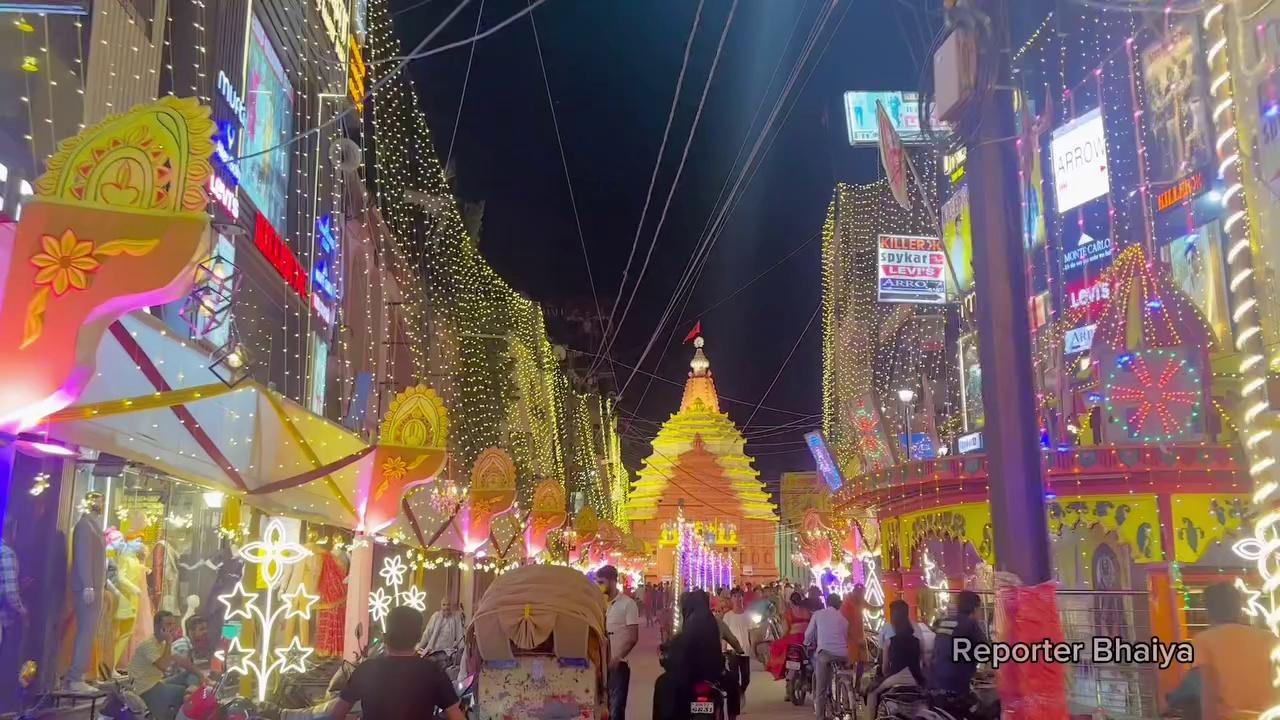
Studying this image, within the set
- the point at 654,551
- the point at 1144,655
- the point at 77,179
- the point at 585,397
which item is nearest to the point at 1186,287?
the point at 1144,655

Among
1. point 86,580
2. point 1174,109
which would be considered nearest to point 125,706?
point 86,580

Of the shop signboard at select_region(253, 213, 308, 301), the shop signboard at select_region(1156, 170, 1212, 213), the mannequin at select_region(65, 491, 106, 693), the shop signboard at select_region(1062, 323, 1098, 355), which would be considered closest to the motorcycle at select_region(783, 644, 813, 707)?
the shop signboard at select_region(253, 213, 308, 301)

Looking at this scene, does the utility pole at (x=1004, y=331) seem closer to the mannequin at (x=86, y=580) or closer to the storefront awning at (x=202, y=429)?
the storefront awning at (x=202, y=429)

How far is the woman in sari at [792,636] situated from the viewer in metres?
16.5

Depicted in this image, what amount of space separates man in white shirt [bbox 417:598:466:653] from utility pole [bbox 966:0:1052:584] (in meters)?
9.27

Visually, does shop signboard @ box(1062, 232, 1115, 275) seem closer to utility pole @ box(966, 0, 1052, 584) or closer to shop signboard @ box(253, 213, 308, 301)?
shop signboard @ box(253, 213, 308, 301)

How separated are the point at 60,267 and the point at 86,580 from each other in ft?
16.6

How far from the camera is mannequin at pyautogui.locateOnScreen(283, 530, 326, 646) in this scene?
15.8 m

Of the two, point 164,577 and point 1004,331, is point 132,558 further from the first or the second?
point 1004,331

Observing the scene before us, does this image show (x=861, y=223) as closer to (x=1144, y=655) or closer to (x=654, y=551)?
(x=1144, y=655)

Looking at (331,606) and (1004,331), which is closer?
(1004,331)

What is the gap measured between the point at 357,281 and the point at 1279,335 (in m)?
17.9

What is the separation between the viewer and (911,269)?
29.2 m

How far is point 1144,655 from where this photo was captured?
281 inches
